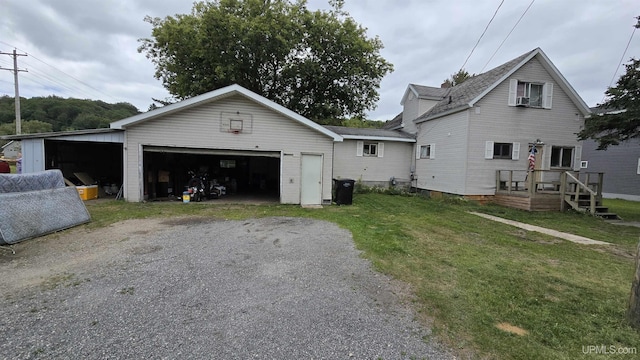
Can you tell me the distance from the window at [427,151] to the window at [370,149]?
2.62m

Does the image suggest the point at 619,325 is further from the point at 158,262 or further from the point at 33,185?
the point at 33,185

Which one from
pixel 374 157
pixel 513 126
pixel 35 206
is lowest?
pixel 35 206

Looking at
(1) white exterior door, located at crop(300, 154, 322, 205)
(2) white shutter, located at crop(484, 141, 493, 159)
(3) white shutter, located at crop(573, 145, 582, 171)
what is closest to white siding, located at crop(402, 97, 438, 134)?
(2) white shutter, located at crop(484, 141, 493, 159)

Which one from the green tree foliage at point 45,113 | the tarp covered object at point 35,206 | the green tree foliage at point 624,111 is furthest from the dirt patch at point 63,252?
the green tree foliage at point 45,113

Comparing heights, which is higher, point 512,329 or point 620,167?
point 620,167

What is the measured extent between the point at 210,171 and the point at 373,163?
9.40 metres

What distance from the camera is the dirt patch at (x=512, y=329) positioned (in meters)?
2.97

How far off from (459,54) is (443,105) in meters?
5.32

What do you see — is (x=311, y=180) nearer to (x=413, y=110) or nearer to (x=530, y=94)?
(x=413, y=110)

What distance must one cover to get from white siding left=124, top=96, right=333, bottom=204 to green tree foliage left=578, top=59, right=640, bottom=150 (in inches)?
397

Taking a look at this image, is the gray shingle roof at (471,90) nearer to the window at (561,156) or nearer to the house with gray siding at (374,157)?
the house with gray siding at (374,157)

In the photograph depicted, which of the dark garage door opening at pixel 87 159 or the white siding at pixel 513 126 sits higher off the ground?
the white siding at pixel 513 126

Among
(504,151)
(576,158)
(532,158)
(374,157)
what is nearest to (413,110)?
(374,157)

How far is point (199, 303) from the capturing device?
350cm
